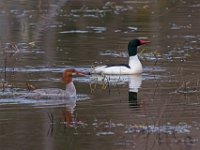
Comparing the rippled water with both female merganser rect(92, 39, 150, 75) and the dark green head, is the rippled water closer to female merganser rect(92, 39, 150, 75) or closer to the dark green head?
female merganser rect(92, 39, 150, 75)

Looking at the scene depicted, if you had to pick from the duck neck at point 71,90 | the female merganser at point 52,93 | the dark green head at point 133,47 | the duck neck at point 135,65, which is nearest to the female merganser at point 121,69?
the duck neck at point 135,65

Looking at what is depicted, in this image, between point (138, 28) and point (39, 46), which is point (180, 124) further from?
point (138, 28)

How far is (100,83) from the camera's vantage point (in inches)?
711

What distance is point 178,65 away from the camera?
66.3ft

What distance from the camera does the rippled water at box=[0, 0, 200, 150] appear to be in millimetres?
12375

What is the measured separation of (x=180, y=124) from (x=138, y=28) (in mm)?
15547

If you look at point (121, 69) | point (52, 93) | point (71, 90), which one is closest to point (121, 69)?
point (121, 69)

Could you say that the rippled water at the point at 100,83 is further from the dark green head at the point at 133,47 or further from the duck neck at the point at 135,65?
the dark green head at the point at 133,47

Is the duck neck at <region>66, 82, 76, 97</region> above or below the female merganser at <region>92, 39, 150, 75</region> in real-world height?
below

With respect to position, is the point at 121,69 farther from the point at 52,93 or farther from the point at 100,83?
the point at 52,93

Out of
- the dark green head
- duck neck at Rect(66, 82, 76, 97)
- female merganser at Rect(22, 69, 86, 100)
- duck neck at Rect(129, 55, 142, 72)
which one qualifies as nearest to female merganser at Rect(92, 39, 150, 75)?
duck neck at Rect(129, 55, 142, 72)

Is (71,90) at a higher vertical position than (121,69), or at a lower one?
lower

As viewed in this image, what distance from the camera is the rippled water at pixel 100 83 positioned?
12.4m

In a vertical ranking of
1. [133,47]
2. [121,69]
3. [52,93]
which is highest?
[133,47]
